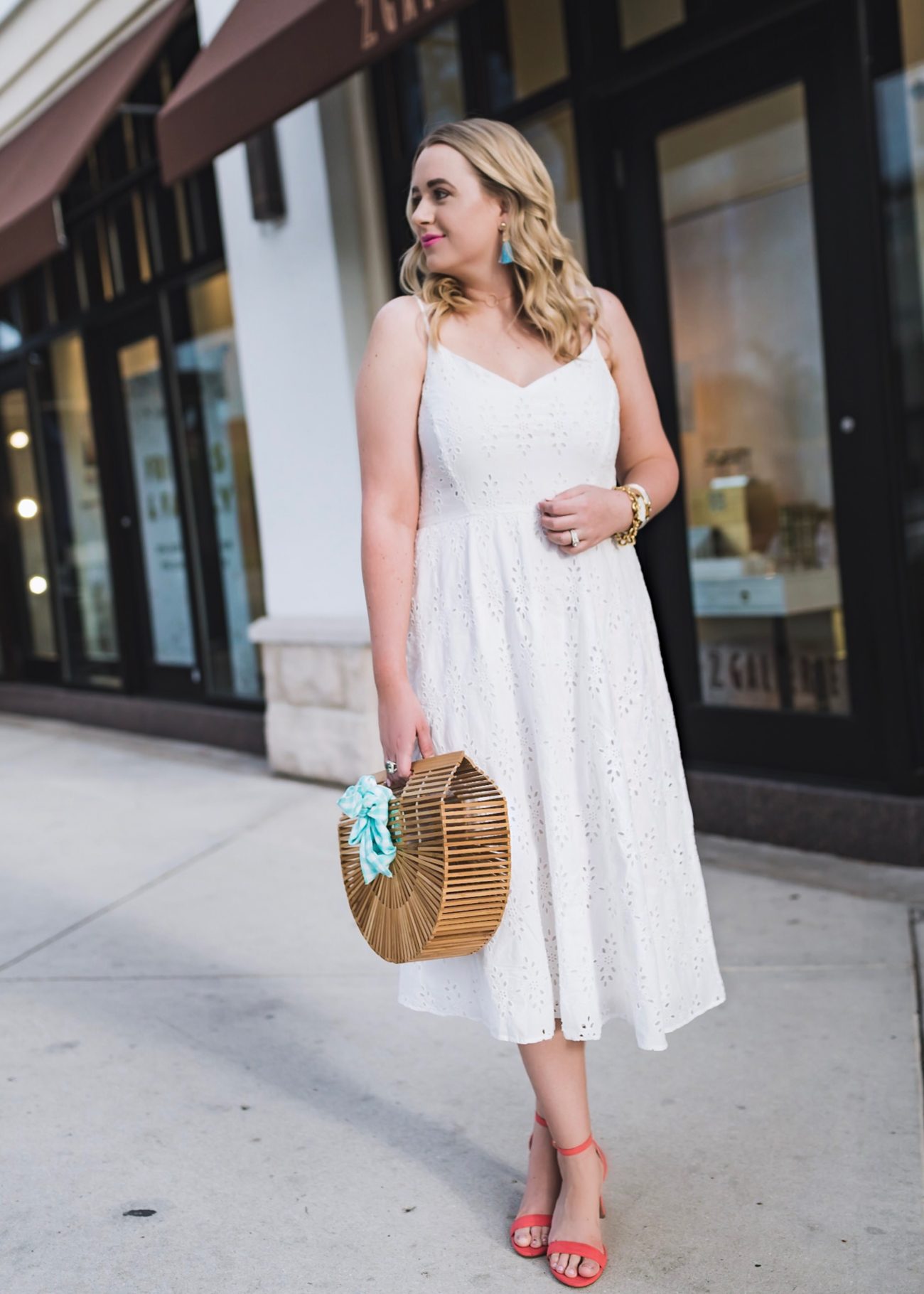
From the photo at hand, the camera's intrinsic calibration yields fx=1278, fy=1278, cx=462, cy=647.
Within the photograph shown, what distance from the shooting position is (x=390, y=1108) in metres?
2.79

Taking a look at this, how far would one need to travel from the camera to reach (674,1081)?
9.20ft

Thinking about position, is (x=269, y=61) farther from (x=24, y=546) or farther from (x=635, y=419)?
(x=24, y=546)

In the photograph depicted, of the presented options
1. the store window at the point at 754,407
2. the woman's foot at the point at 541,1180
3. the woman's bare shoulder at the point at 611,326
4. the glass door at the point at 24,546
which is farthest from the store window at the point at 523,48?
the glass door at the point at 24,546

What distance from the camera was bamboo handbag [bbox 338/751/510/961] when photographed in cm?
201

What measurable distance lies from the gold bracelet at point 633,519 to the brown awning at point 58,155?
4.74m

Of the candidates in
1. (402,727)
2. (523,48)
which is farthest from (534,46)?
(402,727)

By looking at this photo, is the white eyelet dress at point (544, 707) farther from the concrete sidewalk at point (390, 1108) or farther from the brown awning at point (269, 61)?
the brown awning at point (269, 61)

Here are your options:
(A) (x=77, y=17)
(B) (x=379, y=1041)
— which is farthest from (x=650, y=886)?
(A) (x=77, y=17)

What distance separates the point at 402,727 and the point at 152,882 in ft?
8.86

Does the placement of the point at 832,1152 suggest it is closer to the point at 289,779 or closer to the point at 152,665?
the point at 289,779

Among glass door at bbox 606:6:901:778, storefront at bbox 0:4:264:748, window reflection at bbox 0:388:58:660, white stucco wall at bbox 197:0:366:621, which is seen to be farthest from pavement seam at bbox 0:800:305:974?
window reflection at bbox 0:388:58:660

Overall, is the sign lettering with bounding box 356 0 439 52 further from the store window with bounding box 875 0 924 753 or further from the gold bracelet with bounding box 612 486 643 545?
the gold bracelet with bounding box 612 486 643 545

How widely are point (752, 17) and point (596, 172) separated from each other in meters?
0.81

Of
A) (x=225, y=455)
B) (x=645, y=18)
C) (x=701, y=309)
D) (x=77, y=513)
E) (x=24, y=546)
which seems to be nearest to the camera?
(x=645, y=18)
